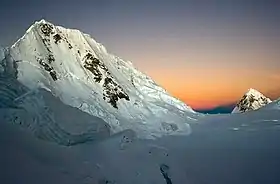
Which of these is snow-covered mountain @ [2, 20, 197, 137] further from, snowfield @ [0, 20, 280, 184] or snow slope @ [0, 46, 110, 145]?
snow slope @ [0, 46, 110, 145]

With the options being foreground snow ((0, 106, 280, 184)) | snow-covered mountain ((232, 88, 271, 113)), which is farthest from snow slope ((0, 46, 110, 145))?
snow-covered mountain ((232, 88, 271, 113))

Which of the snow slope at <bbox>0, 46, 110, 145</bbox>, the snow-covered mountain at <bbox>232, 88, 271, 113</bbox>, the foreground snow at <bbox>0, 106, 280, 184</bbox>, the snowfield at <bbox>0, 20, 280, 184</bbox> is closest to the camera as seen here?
the foreground snow at <bbox>0, 106, 280, 184</bbox>

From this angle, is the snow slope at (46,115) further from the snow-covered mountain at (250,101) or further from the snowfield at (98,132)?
the snow-covered mountain at (250,101)

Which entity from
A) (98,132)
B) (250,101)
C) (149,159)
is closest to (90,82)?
(98,132)

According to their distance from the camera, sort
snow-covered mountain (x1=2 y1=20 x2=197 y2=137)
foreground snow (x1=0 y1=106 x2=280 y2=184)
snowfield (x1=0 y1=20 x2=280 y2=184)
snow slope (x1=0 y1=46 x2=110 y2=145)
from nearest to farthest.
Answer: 1. foreground snow (x1=0 y1=106 x2=280 y2=184)
2. snowfield (x1=0 y1=20 x2=280 y2=184)
3. snow slope (x1=0 y1=46 x2=110 y2=145)
4. snow-covered mountain (x1=2 y1=20 x2=197 y2=137)

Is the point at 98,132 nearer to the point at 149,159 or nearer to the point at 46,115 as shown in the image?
the point at 46,115

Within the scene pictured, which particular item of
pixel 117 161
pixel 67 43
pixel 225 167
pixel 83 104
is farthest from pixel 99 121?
pixel 67 43
